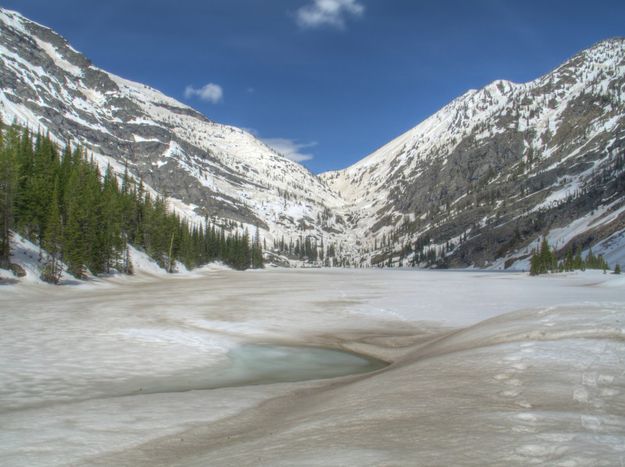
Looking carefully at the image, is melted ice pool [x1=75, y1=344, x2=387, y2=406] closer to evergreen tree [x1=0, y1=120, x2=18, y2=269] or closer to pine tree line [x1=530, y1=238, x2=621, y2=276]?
evergreen tree [x1=0, y1=120, x2=18, y2=269]

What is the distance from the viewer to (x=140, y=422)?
786 centimetres

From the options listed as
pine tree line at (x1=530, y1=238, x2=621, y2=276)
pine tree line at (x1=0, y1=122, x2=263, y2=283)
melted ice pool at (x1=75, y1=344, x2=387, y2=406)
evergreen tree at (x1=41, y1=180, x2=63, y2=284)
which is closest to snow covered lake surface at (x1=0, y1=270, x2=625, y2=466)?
melted ice pool at (x1=75, y1=344, x2=387, y2=406)

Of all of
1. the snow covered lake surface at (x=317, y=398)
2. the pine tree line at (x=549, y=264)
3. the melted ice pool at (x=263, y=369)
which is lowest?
the melted ice pool at (x=263, y=369)

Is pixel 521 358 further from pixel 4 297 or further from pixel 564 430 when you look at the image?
pixel 4 297

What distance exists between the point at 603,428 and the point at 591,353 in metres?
5.03

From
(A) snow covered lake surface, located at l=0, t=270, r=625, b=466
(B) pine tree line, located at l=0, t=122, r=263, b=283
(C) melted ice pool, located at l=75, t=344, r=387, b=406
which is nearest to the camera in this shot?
(A) snow covered lake surface, located at l=0, t=270, r=625, b=466

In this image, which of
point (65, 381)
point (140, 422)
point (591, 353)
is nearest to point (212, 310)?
point (65, 381)

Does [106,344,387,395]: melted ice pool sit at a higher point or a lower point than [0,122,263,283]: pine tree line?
lower

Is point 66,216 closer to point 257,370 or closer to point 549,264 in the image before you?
point 257,370

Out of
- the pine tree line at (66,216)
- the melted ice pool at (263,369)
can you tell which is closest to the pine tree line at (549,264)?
the pine tree line at (66,216)

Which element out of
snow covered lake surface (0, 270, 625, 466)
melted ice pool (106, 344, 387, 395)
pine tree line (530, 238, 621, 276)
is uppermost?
pine tree line (530, 238, 621, 276)

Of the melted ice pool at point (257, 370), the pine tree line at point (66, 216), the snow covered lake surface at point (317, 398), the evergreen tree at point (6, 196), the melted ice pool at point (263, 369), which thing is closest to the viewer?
the snow covered lake surface at point (317, 398)

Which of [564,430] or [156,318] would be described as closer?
[564,430]

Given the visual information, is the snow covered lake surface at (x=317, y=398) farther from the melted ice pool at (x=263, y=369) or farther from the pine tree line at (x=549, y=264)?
the pine tree line at (x=549, y=264)
